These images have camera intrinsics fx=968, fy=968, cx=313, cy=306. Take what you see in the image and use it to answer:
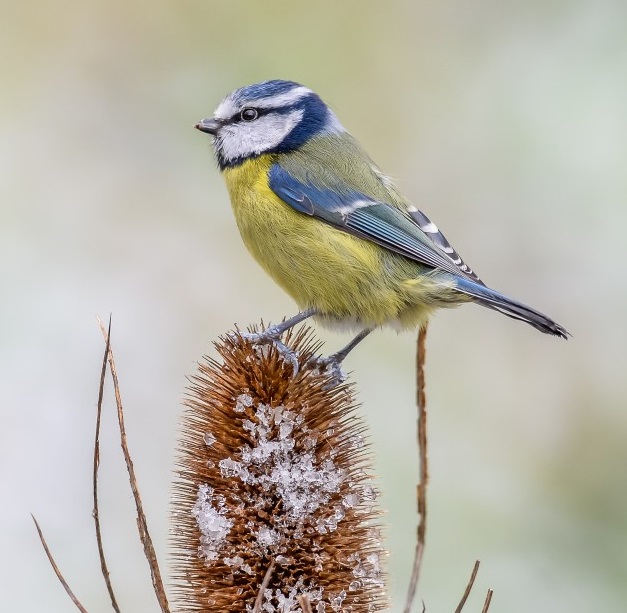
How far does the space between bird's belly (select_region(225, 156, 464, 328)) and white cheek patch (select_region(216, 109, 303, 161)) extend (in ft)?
0.98

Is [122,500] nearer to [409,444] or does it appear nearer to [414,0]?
[409,444]

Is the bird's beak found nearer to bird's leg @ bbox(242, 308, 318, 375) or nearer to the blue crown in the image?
the blue crown

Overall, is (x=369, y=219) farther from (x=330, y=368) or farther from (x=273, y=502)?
(x=273, y=502)

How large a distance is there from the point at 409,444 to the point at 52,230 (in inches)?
73.1

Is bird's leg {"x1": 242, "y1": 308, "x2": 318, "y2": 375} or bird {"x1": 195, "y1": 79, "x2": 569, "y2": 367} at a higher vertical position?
bird {"x1": 195, "y1": 79, "x2": 569, "y2": 367}

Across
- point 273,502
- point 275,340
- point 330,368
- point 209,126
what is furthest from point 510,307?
Result: point 209,126

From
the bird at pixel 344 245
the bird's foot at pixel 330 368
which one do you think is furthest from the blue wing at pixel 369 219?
the bird's foot at pixel 330 368

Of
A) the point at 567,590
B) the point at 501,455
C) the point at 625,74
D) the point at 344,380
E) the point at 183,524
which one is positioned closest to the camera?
the point at 183,524

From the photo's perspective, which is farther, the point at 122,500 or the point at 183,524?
the point at 122,500

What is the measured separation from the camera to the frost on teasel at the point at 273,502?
224 cm

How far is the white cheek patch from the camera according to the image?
3449mm

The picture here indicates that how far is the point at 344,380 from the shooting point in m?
2.59

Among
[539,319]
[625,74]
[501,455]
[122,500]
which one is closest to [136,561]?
[122,500]

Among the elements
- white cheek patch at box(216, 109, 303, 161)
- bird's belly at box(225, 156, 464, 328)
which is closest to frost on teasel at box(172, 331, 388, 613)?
bird's belly at box(225, 156, 464, 328)
